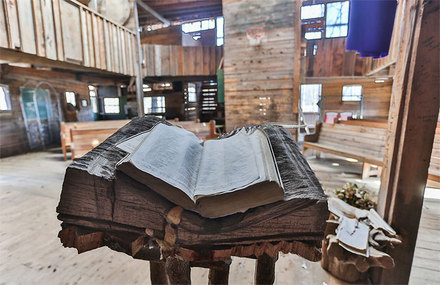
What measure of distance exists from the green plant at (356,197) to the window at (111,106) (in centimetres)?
1457

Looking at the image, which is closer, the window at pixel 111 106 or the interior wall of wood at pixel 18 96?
the interior wall of wood at pixel 18 96

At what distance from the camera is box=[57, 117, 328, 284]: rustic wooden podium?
2.04 feet

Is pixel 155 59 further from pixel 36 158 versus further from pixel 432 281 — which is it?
pixel 432 281

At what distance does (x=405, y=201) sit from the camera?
1658 millimetres

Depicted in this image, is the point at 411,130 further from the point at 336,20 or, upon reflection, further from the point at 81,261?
the point at 336,20

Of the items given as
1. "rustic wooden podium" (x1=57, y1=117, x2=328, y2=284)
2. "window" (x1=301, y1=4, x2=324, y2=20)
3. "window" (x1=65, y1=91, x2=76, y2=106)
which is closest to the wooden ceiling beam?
"window" (x1=65, y1=91, x2=76, y2=106)

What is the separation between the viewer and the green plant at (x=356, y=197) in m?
2.56

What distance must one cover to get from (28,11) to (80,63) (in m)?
1.43

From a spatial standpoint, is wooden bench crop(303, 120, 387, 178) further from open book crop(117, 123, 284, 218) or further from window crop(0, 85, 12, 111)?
window crop(0, 85, 12, 111)

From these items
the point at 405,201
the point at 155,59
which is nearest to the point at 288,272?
the point at 405,201

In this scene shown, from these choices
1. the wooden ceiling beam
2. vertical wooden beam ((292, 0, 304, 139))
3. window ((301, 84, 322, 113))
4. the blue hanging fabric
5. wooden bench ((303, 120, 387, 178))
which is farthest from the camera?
window ((301, 84, 322, 113))

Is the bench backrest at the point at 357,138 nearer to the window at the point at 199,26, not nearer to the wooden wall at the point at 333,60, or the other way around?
the wooden wall at the point at 333,60

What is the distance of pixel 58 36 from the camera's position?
477 cm

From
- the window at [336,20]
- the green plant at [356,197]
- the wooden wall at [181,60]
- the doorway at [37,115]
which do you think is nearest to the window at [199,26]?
the window at [336,20]
